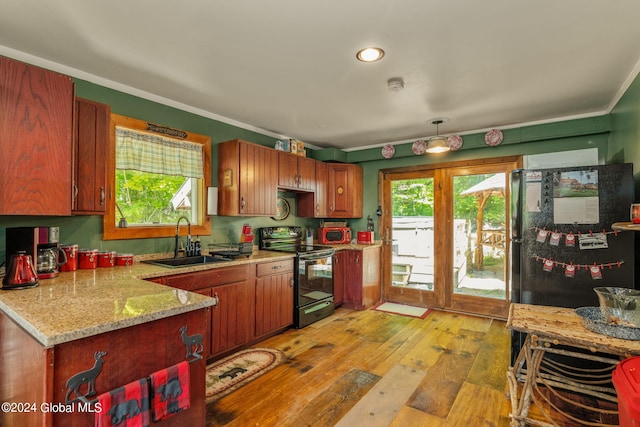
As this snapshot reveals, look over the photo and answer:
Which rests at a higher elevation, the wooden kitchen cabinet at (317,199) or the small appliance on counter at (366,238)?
the wooden kitchen cabinet at (317,199)

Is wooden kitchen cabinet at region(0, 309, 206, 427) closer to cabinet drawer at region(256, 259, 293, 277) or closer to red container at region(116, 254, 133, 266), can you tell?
red container at region(116, 254, 133, 266)

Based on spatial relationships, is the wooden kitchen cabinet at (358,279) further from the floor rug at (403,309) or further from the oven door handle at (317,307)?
the oven door handle at (317,307)

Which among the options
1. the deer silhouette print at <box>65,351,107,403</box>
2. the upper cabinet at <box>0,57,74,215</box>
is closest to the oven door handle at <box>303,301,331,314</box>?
the upper cabinet at <box>0,57,74,215</box>

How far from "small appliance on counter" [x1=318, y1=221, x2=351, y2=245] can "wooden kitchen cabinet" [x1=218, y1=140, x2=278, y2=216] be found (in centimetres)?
124

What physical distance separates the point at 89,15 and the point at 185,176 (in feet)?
5.50

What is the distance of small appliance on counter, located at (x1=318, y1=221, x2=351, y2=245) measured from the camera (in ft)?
15.8

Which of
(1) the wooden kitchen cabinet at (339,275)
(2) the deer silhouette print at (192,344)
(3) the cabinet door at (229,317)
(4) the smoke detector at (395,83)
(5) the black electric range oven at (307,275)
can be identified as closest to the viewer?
(2) the deer silhouette print at (192,344)

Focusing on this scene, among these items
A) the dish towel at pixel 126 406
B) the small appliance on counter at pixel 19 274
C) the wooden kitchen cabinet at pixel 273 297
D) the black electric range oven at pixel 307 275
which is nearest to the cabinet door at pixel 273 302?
the wooden kitchen cabinet at pixel 273 297

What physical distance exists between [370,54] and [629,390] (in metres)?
2.25

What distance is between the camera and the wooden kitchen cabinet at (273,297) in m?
3.19

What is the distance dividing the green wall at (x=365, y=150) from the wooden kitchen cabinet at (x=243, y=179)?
0.49ft

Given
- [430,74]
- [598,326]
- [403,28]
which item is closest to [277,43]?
[403,28]

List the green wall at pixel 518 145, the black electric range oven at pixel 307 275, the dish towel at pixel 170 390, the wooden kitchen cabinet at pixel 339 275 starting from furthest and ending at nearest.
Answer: the wooden kitchen cabinet at pixel 339 275 → the black electric range oven at pixel 307 275 → the green wall at pixel 518 145 → the dish towel at pixel 170 390

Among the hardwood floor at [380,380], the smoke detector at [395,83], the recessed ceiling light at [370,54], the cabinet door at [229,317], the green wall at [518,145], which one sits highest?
the recessed ceiling light at [370,54]
